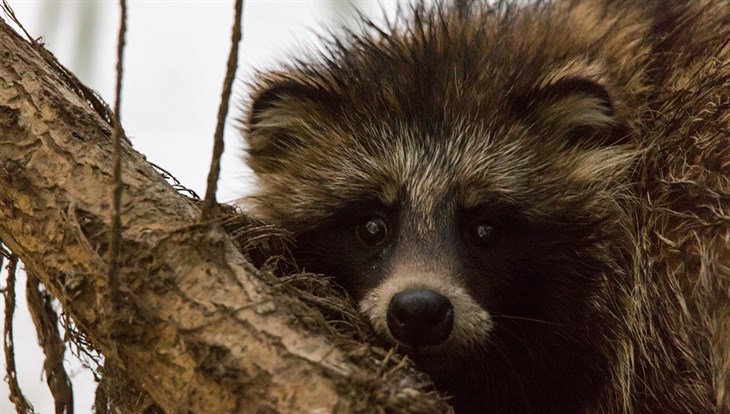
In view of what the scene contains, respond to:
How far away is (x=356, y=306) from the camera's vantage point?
4.27 m

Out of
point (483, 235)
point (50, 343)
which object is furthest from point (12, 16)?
point (483, 235)

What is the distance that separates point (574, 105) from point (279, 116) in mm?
1646

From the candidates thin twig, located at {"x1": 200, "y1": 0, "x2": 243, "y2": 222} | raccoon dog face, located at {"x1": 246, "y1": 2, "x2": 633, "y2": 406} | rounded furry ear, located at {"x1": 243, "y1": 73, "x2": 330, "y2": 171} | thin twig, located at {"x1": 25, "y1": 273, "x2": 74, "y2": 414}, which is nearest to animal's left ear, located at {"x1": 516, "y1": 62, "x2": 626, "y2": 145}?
raccoon dog face, located at {"x1": 246, "y1": 2, "x2": 633, "y2": 406}

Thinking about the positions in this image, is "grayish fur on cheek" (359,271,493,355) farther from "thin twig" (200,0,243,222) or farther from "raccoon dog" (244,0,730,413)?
"thin twig" (200,0,243,222)

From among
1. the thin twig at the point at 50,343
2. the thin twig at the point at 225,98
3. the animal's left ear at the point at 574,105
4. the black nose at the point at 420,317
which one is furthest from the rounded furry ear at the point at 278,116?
the thin twig at the point at 225,98

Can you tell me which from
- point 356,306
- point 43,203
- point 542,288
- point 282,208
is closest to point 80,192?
→ point 43,203

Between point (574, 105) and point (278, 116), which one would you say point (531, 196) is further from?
point (278, 116)

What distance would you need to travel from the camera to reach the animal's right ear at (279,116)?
201 inches

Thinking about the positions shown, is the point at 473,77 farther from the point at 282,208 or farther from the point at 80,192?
the point at 80,192

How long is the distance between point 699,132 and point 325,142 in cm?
199

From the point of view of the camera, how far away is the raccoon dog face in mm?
4348

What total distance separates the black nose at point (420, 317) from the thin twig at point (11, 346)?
62.4 inches

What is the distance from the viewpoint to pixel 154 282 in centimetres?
293

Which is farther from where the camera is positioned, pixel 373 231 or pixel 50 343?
pixel 373 231
